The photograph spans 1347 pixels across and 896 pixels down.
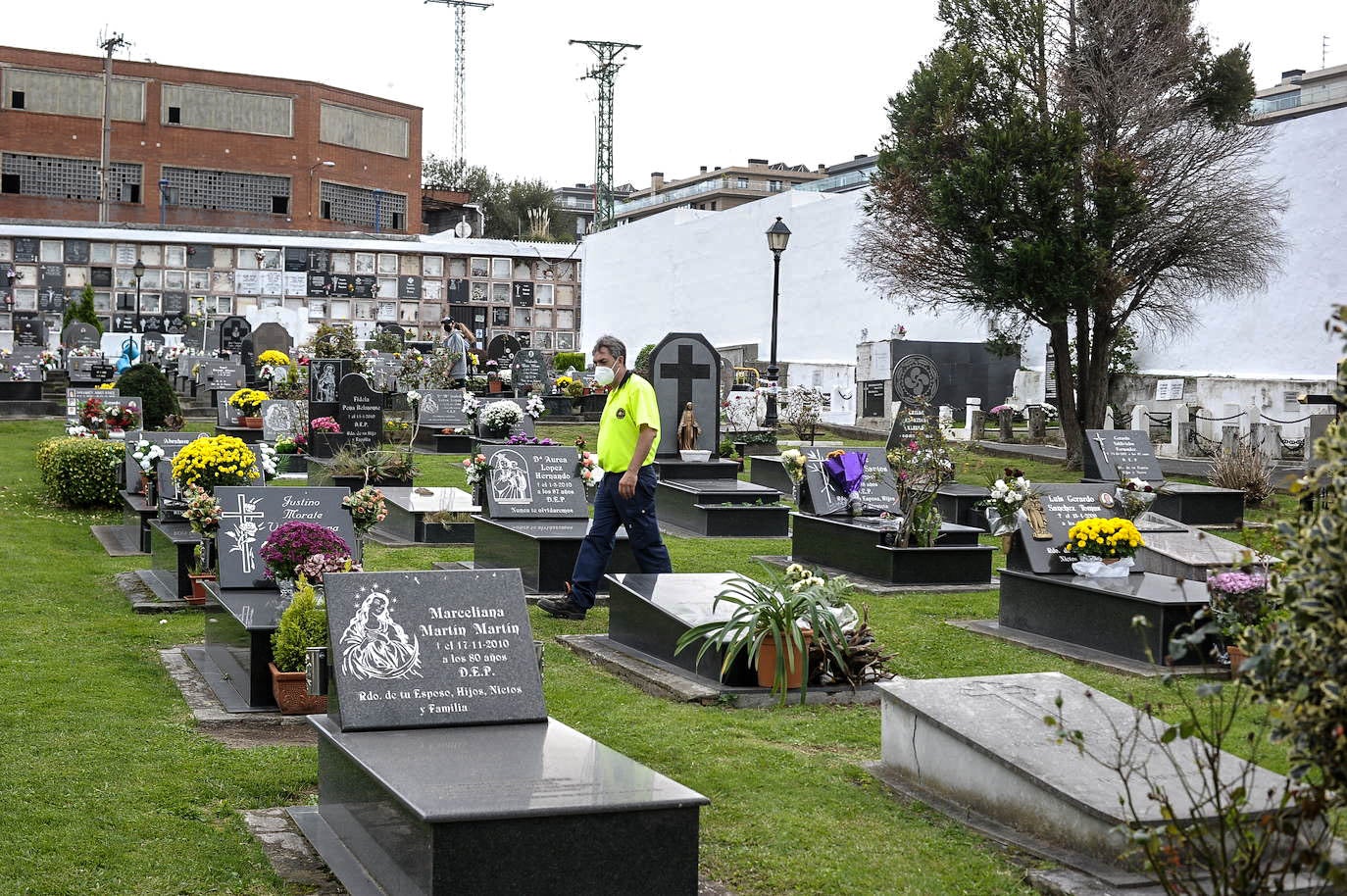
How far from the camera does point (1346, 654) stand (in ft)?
9.36

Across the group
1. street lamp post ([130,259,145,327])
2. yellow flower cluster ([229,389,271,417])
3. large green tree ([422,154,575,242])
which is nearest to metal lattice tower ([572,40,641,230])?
large green tree ([422,154,575,242])

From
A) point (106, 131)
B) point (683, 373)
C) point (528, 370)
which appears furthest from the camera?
point (106, 131)

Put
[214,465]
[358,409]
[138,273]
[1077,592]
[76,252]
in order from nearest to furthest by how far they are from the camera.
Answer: [1077,592], [214,465], [358,409], [138,273], [76,252]

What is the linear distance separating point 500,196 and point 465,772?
257ft

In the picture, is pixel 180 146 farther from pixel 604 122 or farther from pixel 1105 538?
pixel 1105 538

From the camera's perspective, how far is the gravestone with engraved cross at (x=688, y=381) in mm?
17641

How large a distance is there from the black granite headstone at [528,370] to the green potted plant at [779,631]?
22165 millimetres

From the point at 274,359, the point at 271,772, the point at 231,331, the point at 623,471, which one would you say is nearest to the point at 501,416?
the point at 623,471

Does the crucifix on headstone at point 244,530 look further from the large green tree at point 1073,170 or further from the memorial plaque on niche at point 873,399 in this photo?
the memorial plaque on niche at point 873,399

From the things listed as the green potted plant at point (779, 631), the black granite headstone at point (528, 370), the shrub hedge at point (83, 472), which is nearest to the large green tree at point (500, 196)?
the black granite headstone at point (528, 370)

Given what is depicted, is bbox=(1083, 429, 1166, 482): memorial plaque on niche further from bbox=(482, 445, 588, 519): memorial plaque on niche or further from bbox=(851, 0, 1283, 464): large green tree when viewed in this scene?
bbox=(482, 445, 588, 519): memorial plaque on niche

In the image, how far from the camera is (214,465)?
35.0 feet

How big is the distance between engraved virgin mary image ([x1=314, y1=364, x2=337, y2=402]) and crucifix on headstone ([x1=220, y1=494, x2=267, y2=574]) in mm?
14699

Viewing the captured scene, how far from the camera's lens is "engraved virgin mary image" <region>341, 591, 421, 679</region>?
5.26 meters
